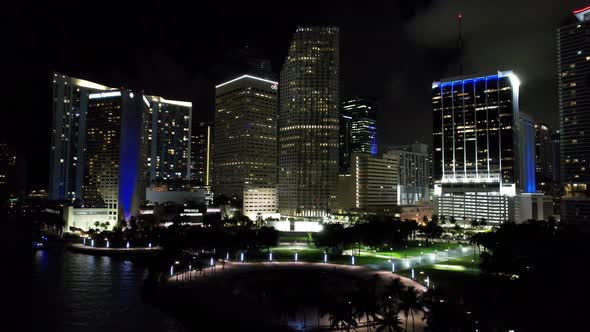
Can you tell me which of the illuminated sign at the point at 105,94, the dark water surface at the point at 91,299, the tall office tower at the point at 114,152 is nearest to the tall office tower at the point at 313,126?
the tall office tower at the point at 114,152

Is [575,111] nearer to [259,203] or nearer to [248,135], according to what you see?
[259,203]

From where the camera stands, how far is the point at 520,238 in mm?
89188

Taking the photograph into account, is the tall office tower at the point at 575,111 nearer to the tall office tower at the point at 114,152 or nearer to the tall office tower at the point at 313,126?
the tall office tower at the point at 313,126

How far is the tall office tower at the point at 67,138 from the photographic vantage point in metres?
156

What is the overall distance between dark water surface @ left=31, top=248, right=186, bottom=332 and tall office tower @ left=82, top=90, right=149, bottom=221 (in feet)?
203

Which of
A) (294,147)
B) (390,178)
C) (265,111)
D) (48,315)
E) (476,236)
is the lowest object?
(48,315)

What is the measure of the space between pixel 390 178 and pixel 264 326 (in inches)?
6556

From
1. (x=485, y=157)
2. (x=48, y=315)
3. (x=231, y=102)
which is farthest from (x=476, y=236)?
(x=231, y=102)

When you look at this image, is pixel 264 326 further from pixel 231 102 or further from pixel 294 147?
pixel 231 102

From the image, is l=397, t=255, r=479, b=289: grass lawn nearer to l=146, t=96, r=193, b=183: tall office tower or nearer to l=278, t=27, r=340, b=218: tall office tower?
l=278, t=27, r=340, b=218: tall office tower

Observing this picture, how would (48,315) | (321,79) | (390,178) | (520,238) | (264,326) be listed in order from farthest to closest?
(390,178) < (321,79) < (520,238) < (48,315) < (264,326)

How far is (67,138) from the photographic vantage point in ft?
521

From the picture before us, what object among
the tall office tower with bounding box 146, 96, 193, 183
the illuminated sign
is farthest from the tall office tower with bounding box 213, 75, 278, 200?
the illuminated sign

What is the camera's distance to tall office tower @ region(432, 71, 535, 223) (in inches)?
6043
